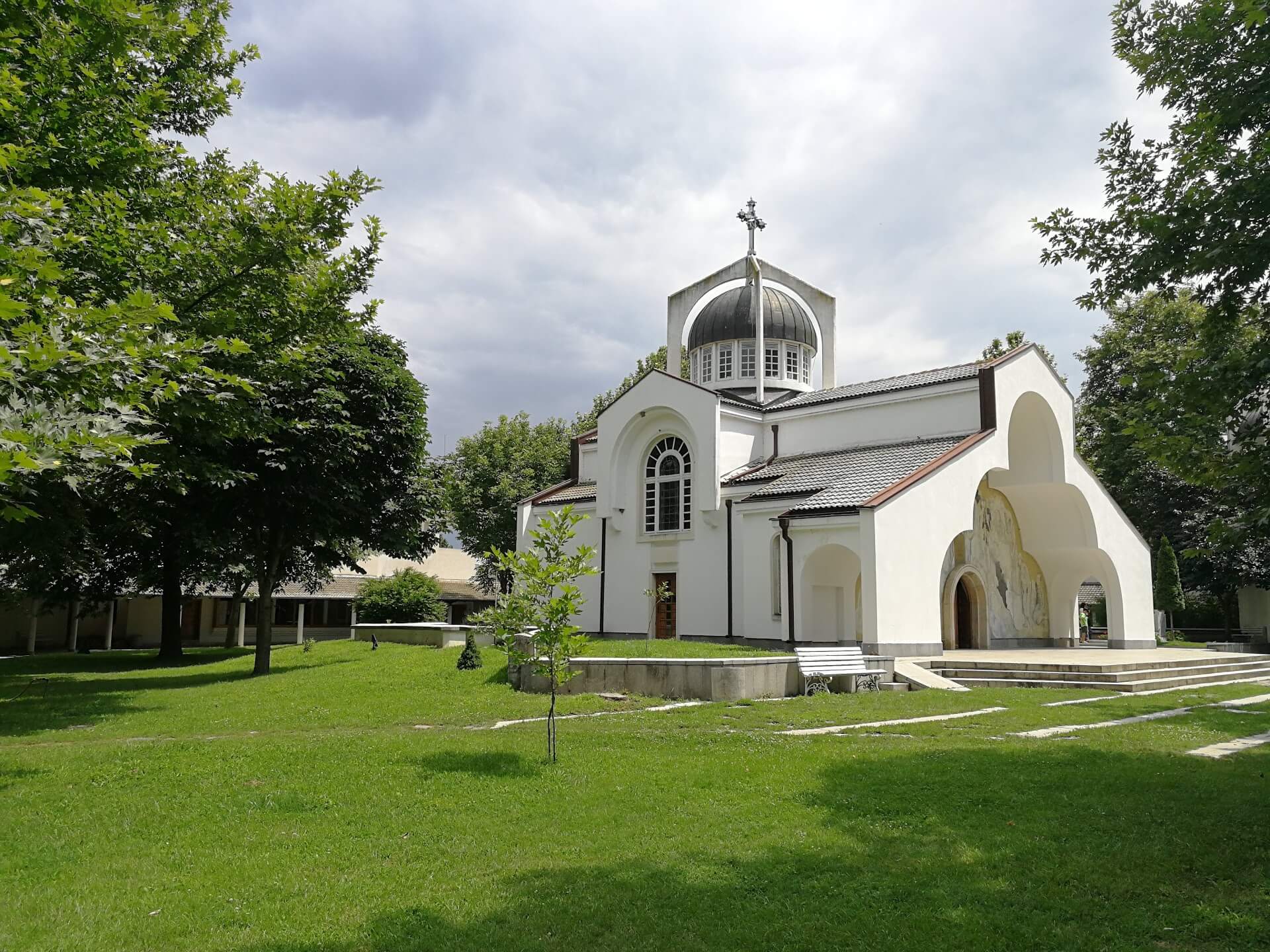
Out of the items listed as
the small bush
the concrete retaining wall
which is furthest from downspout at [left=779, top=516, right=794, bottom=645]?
the small bush

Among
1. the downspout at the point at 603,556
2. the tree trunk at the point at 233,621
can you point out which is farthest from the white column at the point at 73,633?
the downspout at the point at 603,556

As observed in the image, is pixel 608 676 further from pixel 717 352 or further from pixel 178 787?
pixel 717 352

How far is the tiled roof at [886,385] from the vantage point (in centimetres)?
2689

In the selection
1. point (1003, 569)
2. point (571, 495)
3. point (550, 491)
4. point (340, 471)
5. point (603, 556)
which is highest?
point (550, 491)

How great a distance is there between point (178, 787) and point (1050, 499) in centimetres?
2758

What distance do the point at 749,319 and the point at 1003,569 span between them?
12031 millimetres

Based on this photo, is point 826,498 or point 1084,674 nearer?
point 1084,674

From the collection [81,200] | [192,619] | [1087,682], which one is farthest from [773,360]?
[192,619]

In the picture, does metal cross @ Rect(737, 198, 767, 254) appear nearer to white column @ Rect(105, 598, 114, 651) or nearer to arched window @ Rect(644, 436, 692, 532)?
arched window @ Rect(644, 436, 692, 532)

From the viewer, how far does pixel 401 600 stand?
141 feet

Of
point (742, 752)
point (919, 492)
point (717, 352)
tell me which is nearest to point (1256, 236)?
point (742, 752)

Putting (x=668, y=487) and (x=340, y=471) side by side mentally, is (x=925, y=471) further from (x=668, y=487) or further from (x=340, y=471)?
(x=340, y=471)

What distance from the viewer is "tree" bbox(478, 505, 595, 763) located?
35.3 feet

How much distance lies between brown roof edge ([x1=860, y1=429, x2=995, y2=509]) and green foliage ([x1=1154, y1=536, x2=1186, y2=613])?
1752cm
